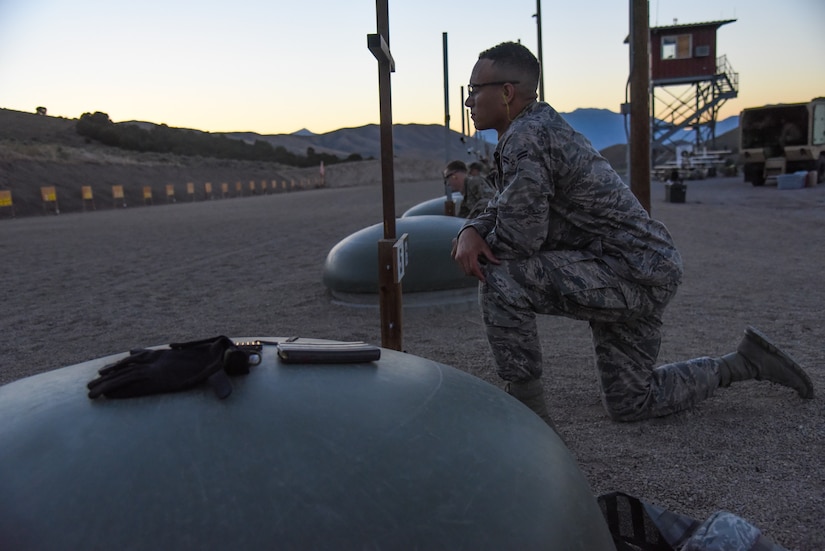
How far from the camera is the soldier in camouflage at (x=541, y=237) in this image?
2.62m

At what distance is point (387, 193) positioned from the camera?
359cm

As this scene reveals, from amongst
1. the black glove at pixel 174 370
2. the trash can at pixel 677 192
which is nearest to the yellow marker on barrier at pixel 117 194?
the trash can at pixel 677 192

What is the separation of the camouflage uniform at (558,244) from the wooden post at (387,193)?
847 millimetres

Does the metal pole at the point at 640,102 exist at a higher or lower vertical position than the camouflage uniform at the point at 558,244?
higher

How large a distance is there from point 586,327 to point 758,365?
220 cm

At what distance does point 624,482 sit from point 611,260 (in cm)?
83

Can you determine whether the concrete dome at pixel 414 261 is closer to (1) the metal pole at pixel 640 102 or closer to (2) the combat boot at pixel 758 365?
(1) the metal pole at pixel 640 102

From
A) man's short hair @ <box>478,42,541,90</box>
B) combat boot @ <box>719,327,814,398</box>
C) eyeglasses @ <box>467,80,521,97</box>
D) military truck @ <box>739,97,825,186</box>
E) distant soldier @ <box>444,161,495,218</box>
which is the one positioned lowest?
combat boot @ <box>719,327,814,398</box>

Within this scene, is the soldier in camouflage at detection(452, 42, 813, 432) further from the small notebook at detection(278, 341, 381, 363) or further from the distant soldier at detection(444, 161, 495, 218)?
the distant soldier at detection(444, 161, 495, 218)

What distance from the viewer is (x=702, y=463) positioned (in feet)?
8.79

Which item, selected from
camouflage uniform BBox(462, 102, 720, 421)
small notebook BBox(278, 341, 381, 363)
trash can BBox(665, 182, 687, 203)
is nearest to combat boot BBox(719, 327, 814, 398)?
camouflage uniform BBox(462, 102, 720, 421)

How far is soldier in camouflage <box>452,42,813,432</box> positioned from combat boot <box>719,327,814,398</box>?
0.61 meters

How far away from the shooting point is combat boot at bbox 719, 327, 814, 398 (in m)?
3.15

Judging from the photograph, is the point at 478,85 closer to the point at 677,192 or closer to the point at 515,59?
the point at 515,59
